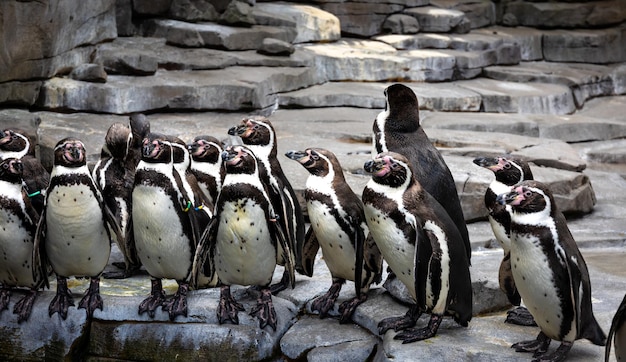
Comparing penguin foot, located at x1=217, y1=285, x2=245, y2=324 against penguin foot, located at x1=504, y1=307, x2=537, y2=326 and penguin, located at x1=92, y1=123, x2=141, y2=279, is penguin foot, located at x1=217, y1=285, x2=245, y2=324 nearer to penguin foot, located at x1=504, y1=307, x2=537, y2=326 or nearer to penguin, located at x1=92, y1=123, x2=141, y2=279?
penguin, located at x1=92, y1=123, x2=141, y2=279

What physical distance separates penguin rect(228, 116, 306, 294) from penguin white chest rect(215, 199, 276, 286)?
348mm

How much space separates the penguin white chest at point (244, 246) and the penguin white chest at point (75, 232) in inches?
23.4

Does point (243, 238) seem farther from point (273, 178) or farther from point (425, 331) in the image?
point (425, 331)

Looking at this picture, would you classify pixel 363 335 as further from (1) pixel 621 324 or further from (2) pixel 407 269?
(1) pixel 621 324

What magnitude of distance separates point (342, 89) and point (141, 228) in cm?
651

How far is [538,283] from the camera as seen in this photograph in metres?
4.03

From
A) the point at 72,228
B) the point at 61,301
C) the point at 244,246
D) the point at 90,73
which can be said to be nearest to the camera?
the point at 244,246

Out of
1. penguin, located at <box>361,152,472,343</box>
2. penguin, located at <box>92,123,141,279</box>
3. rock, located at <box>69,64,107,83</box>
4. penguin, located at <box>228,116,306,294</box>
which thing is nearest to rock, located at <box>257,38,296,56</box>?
rock, located at <box>69,64,107,83</box>

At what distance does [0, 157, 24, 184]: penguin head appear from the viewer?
4.66m

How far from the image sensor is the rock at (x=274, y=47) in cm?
1096

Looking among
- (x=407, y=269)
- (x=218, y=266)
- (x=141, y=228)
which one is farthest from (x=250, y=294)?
(x=407, y=269)

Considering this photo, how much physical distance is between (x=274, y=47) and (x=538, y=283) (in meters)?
7.31

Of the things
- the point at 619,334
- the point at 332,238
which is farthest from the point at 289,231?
the point at 619,334

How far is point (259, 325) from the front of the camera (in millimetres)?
4605
